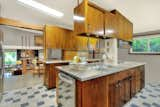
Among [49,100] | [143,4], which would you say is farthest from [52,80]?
[143,4]

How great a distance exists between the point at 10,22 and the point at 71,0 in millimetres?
2069

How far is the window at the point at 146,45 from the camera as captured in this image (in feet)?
12.8

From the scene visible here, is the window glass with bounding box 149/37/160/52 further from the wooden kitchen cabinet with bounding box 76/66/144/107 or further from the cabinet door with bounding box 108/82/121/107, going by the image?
the cabinet door with bounding box 108/82/121/107

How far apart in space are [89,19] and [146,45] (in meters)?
3.47

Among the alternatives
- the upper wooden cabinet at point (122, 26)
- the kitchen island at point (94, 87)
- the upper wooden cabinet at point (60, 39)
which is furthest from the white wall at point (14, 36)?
the kitchen island at point (94, 87)

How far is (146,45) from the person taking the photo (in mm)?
4176

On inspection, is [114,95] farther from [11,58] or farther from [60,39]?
[11,58]

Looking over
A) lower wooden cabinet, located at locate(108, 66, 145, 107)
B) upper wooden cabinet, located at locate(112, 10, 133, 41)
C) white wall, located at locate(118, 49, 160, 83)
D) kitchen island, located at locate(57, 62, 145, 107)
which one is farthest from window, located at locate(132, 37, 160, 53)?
kitchen island, located at locate(57, 62, 145, 107)

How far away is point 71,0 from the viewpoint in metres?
2.75

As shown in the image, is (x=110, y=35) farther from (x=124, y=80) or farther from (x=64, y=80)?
(x=64, y=80)

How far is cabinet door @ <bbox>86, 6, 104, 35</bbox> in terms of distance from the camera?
5.99ft

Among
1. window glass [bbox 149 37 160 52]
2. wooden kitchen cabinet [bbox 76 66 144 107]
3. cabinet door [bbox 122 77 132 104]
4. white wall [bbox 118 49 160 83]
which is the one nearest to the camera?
wooden kitchen cabinet [bbox 76 66 144 107]

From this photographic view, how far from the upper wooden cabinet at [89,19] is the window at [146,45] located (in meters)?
3.00

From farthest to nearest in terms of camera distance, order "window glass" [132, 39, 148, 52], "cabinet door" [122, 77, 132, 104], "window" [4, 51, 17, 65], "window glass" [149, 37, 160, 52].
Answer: "window" [4, 51, 17, 65] → "window glass" [132, 39, 148, 52] → "window glass" [149, 37, 160, 52] → "cabinet door" [122, 77, 132, 104]
